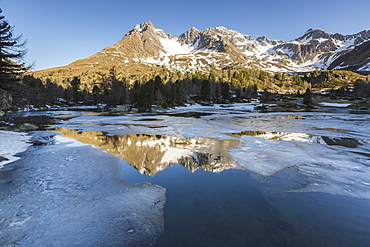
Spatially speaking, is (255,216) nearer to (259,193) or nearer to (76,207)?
(259,193)

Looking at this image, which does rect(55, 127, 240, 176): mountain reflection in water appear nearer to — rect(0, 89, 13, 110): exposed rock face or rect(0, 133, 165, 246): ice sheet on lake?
rect(0, 133, 165, 246): ice sheet on lake

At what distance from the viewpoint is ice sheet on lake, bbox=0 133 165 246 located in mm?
4188

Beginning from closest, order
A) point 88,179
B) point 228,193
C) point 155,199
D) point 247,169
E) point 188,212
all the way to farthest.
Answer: point 188,212 → point 155,199 → point 228,193 → point 88,179 → point 247,169

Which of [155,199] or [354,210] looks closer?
[354,210]

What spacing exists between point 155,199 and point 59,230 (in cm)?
253

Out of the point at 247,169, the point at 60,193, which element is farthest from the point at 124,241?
the point at 247,169

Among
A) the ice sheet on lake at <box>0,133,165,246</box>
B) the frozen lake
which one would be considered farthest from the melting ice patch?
the ice sheet on lake at <box>0,133,165,246</box>

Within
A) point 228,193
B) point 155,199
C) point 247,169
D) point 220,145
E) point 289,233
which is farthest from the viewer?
point 220,145

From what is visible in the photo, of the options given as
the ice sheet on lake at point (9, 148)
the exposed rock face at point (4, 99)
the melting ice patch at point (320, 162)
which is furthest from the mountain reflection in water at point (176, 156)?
the exposed rock face at point (4, 99)

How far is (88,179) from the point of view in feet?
24.7

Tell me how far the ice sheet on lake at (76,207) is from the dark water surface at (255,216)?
0.60m

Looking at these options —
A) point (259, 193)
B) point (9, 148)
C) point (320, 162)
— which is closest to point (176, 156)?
point (259, 193)

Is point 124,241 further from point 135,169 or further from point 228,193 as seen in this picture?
point 135,169

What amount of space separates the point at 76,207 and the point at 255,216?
508cm
